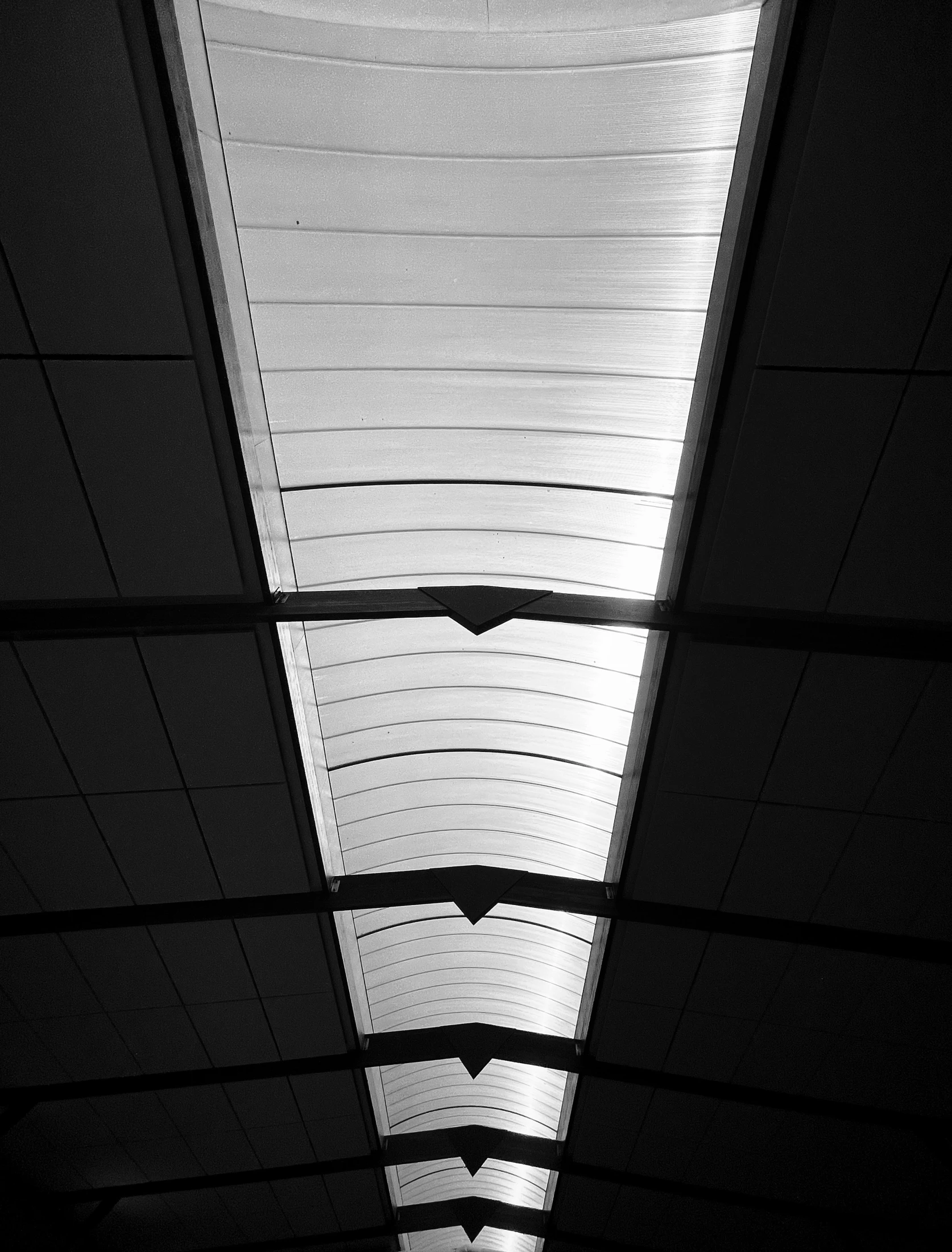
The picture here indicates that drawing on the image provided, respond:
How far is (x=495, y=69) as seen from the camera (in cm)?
504

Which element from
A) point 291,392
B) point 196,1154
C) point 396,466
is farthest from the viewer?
point 196,1154

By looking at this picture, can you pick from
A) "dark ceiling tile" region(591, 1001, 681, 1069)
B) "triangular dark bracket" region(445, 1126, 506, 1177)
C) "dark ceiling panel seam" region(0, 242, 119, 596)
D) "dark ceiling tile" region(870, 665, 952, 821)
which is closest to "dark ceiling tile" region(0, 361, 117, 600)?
"dark ceiling panel seam" region(0, 242, 119, 596)

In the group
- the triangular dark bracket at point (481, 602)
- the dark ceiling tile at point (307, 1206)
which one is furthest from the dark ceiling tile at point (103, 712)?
the dark ceiling tile at point (307, 1206)

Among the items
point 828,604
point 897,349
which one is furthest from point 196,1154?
point 897,349

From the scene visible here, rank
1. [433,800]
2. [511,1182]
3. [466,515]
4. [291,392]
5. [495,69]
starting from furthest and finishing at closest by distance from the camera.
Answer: [511,1182], [433,800], [466,515], [291,392], [495,69]

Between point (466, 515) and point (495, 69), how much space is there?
363 cm

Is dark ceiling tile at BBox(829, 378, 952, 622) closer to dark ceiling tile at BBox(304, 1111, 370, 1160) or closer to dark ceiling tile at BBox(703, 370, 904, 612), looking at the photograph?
dark ceiling tile at BBox(703, 370, 904, 612)

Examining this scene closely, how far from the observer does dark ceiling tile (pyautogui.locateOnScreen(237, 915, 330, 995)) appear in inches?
395

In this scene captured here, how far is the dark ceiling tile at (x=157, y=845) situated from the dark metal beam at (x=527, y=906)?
0.85 ft

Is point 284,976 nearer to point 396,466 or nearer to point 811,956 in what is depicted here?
point 811,956

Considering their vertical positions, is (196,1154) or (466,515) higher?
(466,515)

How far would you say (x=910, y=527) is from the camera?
6027 mm

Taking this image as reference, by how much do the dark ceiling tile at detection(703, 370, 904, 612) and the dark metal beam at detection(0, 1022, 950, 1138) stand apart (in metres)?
9.77

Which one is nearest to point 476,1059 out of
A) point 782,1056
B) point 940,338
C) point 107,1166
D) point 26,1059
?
point 782,1056
